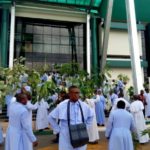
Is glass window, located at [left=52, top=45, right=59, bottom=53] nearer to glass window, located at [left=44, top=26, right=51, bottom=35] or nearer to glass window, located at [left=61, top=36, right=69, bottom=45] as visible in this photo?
glass window, located at [left=61, top=36, right=69, bottom=45]

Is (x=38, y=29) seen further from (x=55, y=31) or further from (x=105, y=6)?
(x=105, y=6)

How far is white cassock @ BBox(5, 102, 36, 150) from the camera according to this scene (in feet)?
19.8

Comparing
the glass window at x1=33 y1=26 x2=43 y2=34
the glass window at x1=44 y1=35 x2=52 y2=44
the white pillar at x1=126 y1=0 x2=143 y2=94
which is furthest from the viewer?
the glass window at x1=44 y1=35 x2=52 y2=44

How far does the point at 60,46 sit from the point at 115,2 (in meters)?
5.48

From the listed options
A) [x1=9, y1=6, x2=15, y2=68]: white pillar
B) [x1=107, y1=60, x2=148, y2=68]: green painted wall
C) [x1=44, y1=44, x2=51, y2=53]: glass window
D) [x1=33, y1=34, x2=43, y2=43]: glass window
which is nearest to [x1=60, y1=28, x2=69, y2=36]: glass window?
[x1=44, y1=44, x2=51, y2=53]: glass window

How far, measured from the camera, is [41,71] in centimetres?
1558

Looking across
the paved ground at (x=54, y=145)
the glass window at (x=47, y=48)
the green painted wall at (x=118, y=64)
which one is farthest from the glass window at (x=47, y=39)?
the paved ground at (x=54, y=145)

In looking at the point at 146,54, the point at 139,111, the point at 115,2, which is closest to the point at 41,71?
the point at 139,111

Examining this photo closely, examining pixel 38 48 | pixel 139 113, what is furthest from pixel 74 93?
pixel 38 48

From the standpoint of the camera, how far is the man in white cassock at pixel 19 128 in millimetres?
6023

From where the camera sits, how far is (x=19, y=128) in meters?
6.22

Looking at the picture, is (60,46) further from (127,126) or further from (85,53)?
(127,126)

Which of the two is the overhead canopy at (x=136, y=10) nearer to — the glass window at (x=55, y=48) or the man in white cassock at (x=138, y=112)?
the glass window at (x=55, y=48)

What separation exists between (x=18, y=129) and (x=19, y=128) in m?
0.03
